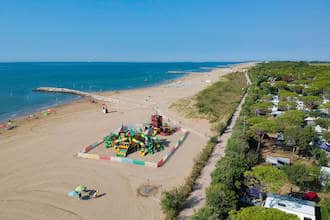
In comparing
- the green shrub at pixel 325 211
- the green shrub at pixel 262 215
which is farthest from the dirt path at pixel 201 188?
the green shrub at pixel 325 211

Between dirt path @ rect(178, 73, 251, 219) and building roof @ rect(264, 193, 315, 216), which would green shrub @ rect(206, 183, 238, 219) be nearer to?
dirt path @ rect(178, 73, 251, 219)

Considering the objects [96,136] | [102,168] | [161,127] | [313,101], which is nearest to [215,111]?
[161,127]

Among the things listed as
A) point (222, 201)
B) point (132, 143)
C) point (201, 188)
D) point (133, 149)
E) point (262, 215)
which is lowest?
point (201, 188)

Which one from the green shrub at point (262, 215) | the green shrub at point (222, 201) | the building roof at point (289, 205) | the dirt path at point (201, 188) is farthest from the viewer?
the dirt path at point (201, 188)

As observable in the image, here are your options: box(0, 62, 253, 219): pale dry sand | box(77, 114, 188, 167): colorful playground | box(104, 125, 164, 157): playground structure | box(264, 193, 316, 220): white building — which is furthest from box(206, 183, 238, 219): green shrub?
box(104, 125, 164, 157): playground structure

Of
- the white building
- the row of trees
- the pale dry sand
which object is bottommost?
the pale dry sand

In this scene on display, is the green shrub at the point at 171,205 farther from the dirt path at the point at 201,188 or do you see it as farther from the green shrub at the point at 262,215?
the green shrub at the point at 262,215

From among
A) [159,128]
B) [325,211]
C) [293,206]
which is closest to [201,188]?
[293,206]

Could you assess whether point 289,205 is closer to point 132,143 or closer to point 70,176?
point 132,143
